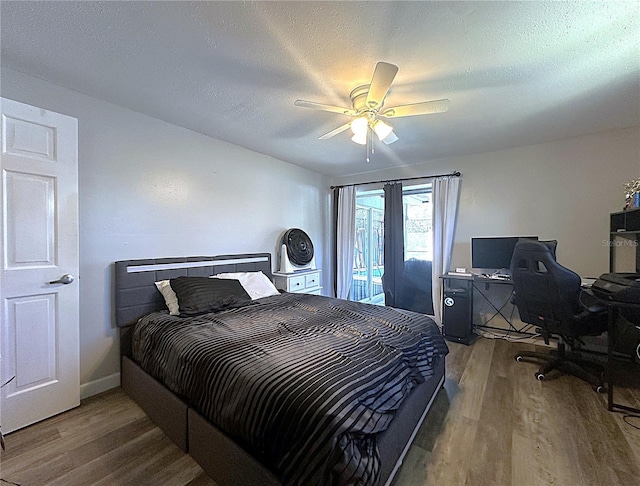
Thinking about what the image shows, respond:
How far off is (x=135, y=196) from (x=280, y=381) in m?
2.23

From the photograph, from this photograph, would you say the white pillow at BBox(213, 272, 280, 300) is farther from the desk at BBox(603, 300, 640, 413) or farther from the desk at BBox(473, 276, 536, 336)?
the desk at BBox(603, 300, 640, 413)

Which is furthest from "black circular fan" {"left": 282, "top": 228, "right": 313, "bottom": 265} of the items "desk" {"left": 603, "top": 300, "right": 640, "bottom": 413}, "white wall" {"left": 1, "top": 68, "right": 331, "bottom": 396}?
"desk" {"left": 603, "top": 300, "right": 640, "bottom": 413}

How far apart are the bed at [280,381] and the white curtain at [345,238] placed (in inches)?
91.6

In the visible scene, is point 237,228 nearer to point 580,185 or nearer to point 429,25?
point 429,25

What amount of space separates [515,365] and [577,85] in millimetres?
2485

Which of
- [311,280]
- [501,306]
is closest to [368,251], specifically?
[311,280]

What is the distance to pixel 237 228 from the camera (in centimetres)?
350

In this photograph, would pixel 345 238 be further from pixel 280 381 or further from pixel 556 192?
pixel 280 381

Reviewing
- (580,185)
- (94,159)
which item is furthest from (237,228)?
(580,185)

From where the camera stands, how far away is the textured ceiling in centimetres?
145

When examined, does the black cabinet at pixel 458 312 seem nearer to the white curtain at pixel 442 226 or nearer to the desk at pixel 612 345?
the white curtain at pixel 442 226

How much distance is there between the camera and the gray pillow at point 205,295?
7.89ft

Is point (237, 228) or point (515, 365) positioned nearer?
point (515, 365)

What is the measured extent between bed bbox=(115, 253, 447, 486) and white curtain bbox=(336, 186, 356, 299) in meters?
2.33
